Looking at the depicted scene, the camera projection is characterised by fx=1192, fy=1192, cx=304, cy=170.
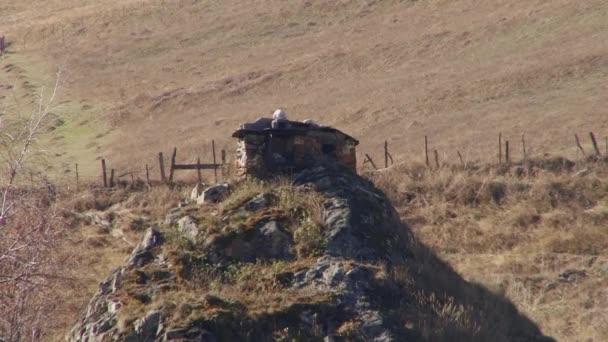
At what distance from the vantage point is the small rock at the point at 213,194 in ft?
61.2

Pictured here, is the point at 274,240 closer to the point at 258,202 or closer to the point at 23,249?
the point at 258,202

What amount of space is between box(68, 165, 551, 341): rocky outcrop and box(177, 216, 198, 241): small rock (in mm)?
22

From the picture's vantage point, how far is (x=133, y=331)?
14.9m

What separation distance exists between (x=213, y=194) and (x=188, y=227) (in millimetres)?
1457

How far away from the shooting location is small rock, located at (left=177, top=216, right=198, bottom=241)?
17109 mm

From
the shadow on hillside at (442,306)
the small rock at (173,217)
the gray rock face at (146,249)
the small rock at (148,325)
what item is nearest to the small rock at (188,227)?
Answer: the small rock at (173,217)

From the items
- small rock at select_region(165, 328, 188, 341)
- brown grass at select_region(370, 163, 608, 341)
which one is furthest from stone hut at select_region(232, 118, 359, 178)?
brown grass at select_region(370, 163, 608, 341)

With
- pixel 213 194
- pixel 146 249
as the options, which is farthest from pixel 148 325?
pixel 213 194

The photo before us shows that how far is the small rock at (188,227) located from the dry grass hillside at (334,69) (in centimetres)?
2071

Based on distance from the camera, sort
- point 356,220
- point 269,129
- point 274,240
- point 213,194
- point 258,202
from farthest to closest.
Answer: point 269,129
point 213,194
point 258,202
point 356,220
point 274,240

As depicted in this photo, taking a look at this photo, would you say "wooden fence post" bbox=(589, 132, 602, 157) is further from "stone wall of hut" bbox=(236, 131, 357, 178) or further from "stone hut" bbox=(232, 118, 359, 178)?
"stone hut" bbox=(232, 118, 359, 178)

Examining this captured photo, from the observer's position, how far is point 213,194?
1873cm

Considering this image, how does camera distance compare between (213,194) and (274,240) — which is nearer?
(274,240)

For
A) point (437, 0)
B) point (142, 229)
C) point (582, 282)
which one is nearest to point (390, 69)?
point (437, 0)
